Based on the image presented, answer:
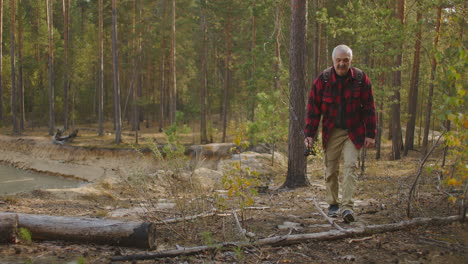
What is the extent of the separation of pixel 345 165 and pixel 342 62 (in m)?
1.27

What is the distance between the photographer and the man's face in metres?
4.57

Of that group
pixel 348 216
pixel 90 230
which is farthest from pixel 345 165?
pixel 90 230

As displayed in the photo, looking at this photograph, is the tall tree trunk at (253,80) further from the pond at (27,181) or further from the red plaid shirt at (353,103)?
the red plaid shirt at (353,103)

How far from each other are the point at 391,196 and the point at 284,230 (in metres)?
3.23

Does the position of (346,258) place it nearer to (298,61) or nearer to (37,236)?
(37,236)

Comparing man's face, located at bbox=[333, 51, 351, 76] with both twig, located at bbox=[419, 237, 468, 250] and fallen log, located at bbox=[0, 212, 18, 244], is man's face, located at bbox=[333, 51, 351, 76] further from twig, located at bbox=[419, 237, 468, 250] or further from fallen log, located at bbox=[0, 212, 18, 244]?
fallen log, located at bbox=[0, 212, 18, 244]

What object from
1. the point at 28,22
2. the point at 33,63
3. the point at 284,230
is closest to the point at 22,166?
the point at 33,63

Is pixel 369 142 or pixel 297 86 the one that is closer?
pixel 369 142

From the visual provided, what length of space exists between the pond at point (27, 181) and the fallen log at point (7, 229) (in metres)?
13.7

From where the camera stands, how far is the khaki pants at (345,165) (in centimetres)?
475

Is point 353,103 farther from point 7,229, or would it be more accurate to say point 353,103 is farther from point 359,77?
point 7,229

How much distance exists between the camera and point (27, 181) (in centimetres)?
1866

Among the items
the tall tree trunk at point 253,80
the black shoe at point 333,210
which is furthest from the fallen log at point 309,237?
the tall tree trunk at point 253,80

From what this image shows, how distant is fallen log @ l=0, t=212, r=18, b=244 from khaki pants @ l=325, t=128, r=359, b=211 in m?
3.65
